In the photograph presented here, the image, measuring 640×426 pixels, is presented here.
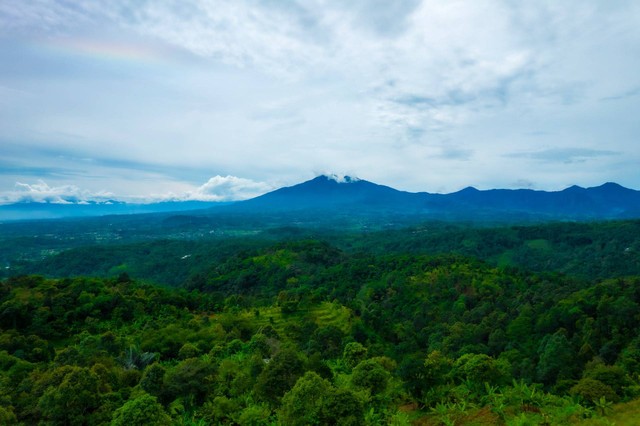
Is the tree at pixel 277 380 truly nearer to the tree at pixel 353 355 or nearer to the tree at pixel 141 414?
the tree at pixel 141 414

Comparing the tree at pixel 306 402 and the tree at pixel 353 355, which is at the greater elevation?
the tree at pixel 306 402

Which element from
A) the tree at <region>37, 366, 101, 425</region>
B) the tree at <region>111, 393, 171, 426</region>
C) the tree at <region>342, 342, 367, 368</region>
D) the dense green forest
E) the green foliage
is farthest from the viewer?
the tree at <region>342, 342, 367, 368</region>

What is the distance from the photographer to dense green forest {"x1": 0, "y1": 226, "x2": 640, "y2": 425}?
1566 centimetres

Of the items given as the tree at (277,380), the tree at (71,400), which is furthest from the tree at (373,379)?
the tree at (71,400)

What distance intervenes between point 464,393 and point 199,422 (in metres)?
12.0

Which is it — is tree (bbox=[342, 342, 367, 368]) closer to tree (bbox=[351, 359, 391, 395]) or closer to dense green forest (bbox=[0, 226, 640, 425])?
dense green forest (bbox=[0, 226, 640, 425])

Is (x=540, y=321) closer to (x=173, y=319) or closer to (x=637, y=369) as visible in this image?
(x=637, y=369)

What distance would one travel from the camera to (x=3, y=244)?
132625 millimetres

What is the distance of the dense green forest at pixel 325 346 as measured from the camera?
15.7m

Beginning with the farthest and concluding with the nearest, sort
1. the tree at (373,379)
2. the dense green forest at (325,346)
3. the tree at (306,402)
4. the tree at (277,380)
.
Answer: the tree at (373,379) < the tree at (277,380) < the dense green forest at (325,346) < the tree at (306,402)

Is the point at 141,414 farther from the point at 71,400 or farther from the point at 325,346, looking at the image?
the point at 325,346

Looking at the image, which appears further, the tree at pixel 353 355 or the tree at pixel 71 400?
the tree at pixel 353 355

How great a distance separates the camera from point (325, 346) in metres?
32.6

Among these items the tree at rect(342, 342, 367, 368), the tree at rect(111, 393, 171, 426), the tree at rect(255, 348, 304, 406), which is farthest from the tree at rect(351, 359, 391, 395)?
the tree at rect(111, 393, 171, 426)
